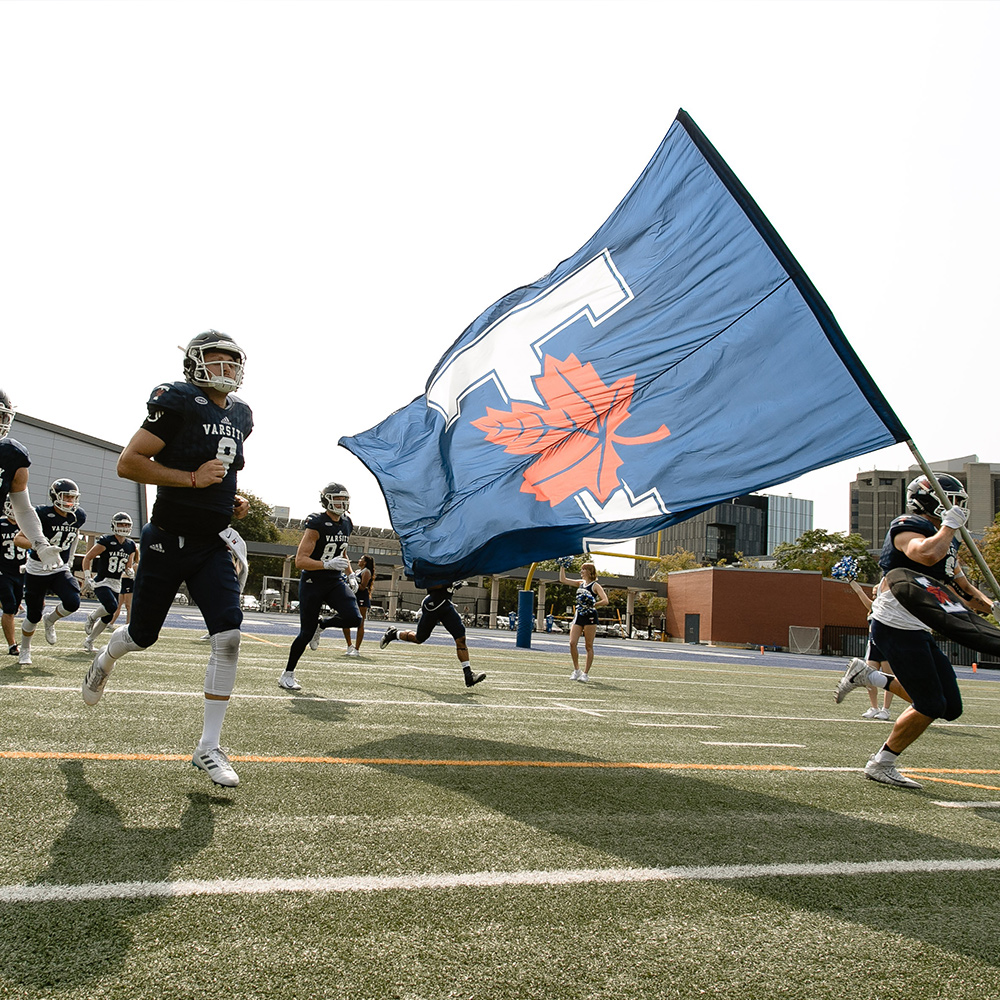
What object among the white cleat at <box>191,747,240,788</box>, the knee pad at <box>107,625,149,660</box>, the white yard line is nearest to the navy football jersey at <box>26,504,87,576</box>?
the knee pad at <box>107,625,149,660</box>

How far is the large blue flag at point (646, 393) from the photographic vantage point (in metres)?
5.30

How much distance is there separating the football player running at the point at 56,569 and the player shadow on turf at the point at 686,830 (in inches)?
209

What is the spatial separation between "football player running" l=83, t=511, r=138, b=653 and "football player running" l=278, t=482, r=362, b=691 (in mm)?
3400

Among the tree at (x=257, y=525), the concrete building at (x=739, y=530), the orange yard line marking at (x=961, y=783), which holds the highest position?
the concrete building at (x=739, y=530)

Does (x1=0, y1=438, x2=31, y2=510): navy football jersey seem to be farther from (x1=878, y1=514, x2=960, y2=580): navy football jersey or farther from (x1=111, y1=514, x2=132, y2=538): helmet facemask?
(x1=878, y1=514, x2=960, y2=580): navy football jersey

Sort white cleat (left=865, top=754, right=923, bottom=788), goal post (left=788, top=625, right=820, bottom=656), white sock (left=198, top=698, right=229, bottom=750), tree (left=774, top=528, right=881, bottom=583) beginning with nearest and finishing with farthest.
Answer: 1. white sock (left=198, top=698, right=229, bottom=750)
2. white cleat (left=865, top=754, right=923, bottom=788)
3. goal post (left=788, top=625, right=820, bottom=656)
4. tree (left=774, top=528, right=881, bottom=583)

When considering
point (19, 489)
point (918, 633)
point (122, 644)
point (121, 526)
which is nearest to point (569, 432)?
point (918, 633)

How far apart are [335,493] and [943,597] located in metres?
5.93

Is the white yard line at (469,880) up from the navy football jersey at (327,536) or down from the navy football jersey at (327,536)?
down

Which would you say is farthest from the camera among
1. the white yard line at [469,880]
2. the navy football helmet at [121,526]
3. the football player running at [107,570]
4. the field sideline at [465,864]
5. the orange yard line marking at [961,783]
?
the navy football helmet at [121,526]

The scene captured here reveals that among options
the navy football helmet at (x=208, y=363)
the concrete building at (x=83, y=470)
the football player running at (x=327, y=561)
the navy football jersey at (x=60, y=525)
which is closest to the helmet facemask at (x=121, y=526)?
the navy football jersey at (x=60, y=525)

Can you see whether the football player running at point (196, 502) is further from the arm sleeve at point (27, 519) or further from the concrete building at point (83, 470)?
the concrete building at point (83, 470)

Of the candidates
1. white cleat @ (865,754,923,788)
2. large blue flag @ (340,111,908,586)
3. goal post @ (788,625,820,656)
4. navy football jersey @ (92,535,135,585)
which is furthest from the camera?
goal post @ (788,625,820,656)

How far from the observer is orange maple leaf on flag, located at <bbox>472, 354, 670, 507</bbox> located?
19.8ft
